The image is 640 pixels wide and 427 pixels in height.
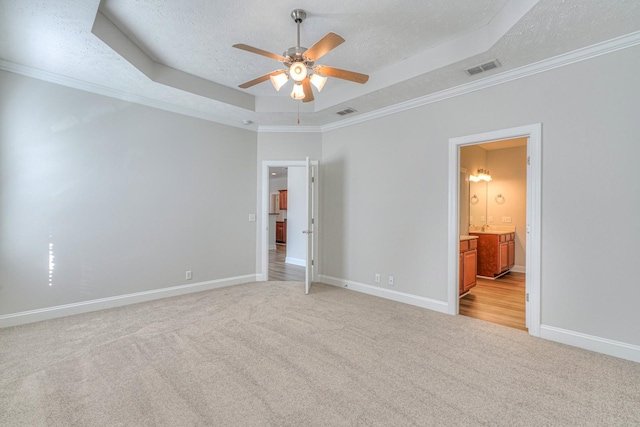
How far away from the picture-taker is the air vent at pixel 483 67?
10.1 ft

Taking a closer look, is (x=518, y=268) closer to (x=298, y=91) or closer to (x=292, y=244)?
(x=292, y=244)

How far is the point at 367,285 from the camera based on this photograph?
4.73m

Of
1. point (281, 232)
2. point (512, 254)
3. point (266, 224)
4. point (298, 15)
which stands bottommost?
point (512, 254)

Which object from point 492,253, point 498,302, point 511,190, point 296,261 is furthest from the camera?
point 296,261

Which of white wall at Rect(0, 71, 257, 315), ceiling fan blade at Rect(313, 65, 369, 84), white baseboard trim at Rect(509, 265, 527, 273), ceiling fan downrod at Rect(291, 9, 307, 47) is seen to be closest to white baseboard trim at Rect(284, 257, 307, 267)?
white wall at Rect(0, 71, 257, 315)

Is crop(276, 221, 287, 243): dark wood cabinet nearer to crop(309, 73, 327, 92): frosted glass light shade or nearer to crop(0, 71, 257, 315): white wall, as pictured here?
crop(0, 71, 257, 315): white wall

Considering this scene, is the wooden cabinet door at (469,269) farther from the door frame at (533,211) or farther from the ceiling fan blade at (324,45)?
the ceiling fan blade at (324,45)

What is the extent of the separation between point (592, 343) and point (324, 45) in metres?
3.59

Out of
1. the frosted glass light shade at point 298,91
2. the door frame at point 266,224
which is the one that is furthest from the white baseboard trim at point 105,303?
the frosted glass light shade at point 298,91

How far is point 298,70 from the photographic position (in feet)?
8.28

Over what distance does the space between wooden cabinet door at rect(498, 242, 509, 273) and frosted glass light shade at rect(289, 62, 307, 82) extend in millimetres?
5199

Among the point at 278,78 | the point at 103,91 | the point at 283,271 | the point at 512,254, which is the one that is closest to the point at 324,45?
the point at 278,78

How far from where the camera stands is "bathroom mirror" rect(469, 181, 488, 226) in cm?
677

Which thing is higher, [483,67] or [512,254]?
[483,67]
